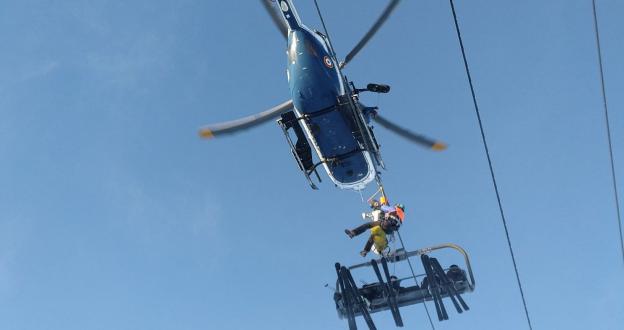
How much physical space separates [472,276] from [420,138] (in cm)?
511

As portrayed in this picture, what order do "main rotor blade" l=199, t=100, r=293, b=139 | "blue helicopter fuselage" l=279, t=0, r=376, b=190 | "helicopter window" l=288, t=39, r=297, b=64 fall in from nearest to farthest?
"blue helicopter fuselage" l=279, t=0, r=376, b=190
"helicopter window" l=288, t=39, r=297, b=64
"main rotor blade" l=199, t=100, r=293, b=139

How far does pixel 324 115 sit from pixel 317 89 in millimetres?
928

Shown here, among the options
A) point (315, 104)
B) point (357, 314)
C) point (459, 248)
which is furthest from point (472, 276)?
point (315, 104)

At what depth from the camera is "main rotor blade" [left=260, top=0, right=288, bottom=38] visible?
19119 mm

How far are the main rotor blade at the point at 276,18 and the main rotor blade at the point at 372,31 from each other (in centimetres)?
213

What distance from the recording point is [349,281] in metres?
18.3

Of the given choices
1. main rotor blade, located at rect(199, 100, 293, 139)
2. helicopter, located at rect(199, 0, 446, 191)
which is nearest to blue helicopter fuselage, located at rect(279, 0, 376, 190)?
helicopter, located at rect(199, 0, 446, 191)

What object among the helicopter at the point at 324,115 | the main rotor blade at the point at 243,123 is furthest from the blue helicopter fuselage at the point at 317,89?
the main rotor blade at the point at 243,123

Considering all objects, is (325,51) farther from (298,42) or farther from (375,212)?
(375,212)

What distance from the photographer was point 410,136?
70.3 feet

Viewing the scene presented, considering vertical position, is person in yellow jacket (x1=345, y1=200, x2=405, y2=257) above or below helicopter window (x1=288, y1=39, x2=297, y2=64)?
below

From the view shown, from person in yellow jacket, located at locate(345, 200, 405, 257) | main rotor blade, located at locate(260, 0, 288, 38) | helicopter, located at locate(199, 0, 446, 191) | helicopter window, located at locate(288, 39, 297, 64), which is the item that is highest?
main rotor blade, located at locate(260, 0, 288, 38)

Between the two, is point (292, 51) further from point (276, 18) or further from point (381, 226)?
point (381, 226)

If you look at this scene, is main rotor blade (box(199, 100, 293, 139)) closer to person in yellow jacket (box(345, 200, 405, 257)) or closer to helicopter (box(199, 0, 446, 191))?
helicopter (box(199, 0, 446, 191))
